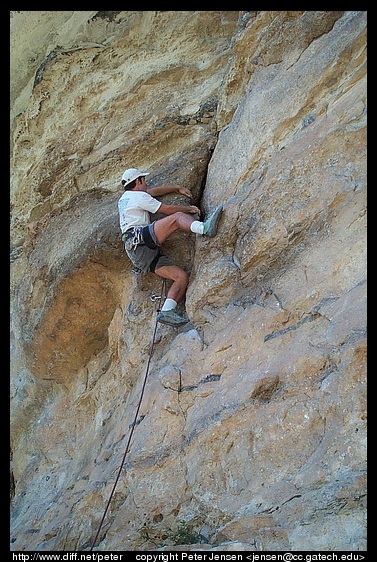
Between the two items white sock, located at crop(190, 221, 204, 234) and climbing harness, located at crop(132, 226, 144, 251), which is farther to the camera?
climbing harness, located at crop(132, 226, 144, 251)

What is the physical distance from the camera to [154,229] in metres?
5.89

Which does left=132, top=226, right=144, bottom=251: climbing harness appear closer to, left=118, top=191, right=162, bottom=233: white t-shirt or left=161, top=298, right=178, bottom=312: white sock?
A: left=118, top=191, right=162, bottom=233: white t-shirt

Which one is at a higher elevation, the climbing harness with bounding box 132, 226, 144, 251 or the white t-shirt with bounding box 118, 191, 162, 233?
the white t-shirt with bounding box 118, 191, 162, 233

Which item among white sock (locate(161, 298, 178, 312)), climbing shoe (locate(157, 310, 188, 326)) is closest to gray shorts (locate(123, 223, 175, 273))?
white sock (locate(161, 298, 178, 312))

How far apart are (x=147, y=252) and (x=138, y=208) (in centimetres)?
43

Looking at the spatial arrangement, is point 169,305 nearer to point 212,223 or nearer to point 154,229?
point 154,229

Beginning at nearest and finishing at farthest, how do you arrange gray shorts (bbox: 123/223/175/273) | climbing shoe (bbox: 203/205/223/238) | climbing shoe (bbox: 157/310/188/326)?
climbing shoe (bbox: 203/205/223/238) < climbing shoe (bbox: 157/310/188/326) < gray shorts (bbox: 123/223/175/273)

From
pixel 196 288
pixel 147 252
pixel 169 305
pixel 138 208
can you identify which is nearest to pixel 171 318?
pixel 169 305

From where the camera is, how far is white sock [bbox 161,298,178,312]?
5.86 meters

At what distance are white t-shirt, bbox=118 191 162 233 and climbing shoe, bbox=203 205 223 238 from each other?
647 millimetres

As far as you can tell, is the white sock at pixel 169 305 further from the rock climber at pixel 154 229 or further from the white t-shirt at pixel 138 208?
the white t-shirt at pixel 138 208
